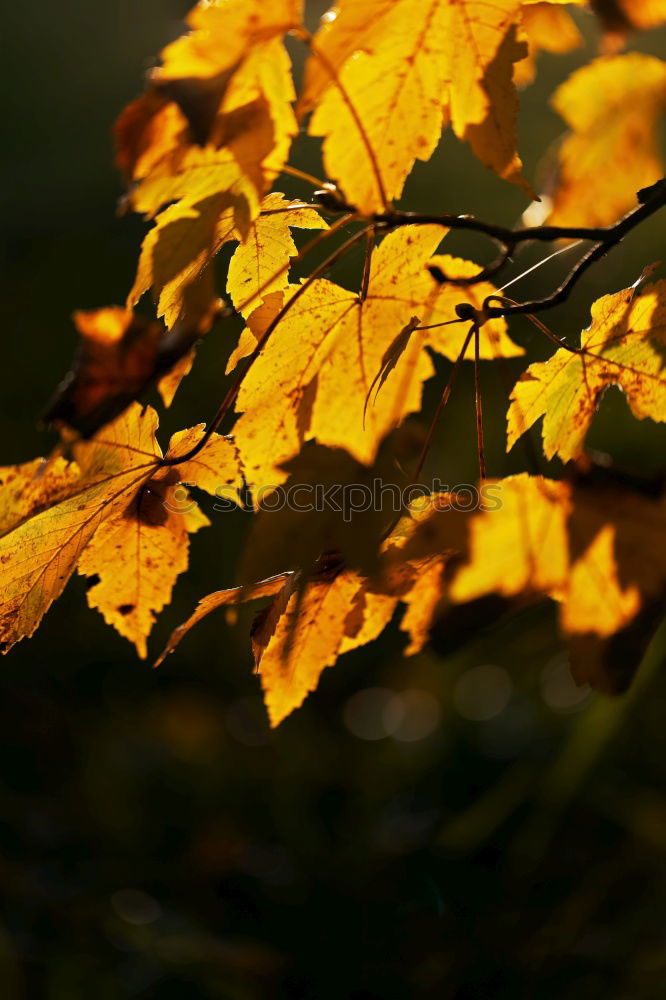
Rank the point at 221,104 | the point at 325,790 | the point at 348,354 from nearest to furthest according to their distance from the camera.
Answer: the point at 221,104
the point at 348,354
the point at 325,790

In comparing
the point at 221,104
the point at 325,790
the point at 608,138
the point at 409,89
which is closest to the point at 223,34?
the point at 221,104

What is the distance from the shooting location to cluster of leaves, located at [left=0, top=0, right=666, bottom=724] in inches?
18.4

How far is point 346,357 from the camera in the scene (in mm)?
678

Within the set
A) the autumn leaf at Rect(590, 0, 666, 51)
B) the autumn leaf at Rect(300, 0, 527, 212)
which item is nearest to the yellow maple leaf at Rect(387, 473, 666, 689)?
the autumn leaf at Rect(300, 0, 527, 212)

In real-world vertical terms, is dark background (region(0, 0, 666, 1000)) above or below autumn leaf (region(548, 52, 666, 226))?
below

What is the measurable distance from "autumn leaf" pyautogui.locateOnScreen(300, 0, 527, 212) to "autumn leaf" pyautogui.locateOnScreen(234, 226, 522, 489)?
0.31 feet

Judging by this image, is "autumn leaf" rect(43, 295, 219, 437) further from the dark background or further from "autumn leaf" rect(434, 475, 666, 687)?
the dark background

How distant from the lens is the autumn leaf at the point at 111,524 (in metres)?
0.63

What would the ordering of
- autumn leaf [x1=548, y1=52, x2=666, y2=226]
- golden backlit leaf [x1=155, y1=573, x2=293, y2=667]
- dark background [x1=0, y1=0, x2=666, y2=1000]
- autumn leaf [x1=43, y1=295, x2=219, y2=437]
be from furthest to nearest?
dark background [x1=0, y1=0, x2=666, y2=1000], autumn leaf [x1=548, y1=52, x2=666, y2=226], golden backlit leaf [x1=155, y1=573, x2=293, y2=667], autumn leaf [x1=43, y1=295, x2=219, y2=437]

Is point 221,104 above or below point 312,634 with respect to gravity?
above

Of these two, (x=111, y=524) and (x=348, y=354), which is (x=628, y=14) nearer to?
(x=348, y=354)

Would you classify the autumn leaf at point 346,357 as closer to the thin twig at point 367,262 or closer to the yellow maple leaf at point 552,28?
the thin twig at point 367,262

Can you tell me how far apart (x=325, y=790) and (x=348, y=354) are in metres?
1.70

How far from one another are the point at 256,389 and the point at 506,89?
263 mm
